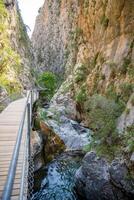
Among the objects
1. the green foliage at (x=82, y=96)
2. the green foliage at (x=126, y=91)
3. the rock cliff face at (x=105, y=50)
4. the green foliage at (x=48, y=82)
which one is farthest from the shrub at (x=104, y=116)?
the green foliage at (x=48, y=82)

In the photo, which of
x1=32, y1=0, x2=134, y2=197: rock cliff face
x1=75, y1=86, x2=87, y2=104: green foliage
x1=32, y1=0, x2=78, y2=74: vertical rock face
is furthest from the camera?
x1=32, y1=0, x2=78, y2=74: vertical rock face

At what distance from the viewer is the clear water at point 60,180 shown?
12.6 metres

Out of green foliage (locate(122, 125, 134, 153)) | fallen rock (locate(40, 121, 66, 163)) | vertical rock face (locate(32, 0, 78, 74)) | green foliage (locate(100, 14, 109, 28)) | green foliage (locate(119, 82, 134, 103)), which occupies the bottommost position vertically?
fallen rock (locate(40, 121, 66, 163))

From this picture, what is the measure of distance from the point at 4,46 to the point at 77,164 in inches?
500

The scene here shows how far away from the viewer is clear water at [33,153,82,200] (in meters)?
12.6

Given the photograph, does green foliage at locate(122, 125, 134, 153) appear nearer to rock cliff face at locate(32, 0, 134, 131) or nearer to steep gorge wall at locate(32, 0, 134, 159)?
steep gorge wall at locate(32, 0, 134, 159)

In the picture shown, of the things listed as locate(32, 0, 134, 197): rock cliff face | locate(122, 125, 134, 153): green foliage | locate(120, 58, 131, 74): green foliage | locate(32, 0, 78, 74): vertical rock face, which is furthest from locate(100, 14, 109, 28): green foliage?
locate(32, 0, 78, 74): vertical rock face

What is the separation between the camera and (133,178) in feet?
33.1

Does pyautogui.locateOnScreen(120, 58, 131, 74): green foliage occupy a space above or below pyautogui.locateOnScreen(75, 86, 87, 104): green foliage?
above

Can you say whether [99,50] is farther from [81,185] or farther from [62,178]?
[81,185]

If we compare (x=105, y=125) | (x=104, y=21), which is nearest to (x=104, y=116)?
(x=105, y=125)

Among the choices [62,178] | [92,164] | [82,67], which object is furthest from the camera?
[82,67]

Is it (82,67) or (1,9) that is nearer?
(1,9)

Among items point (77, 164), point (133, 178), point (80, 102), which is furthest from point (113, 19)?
point (133, 178)
